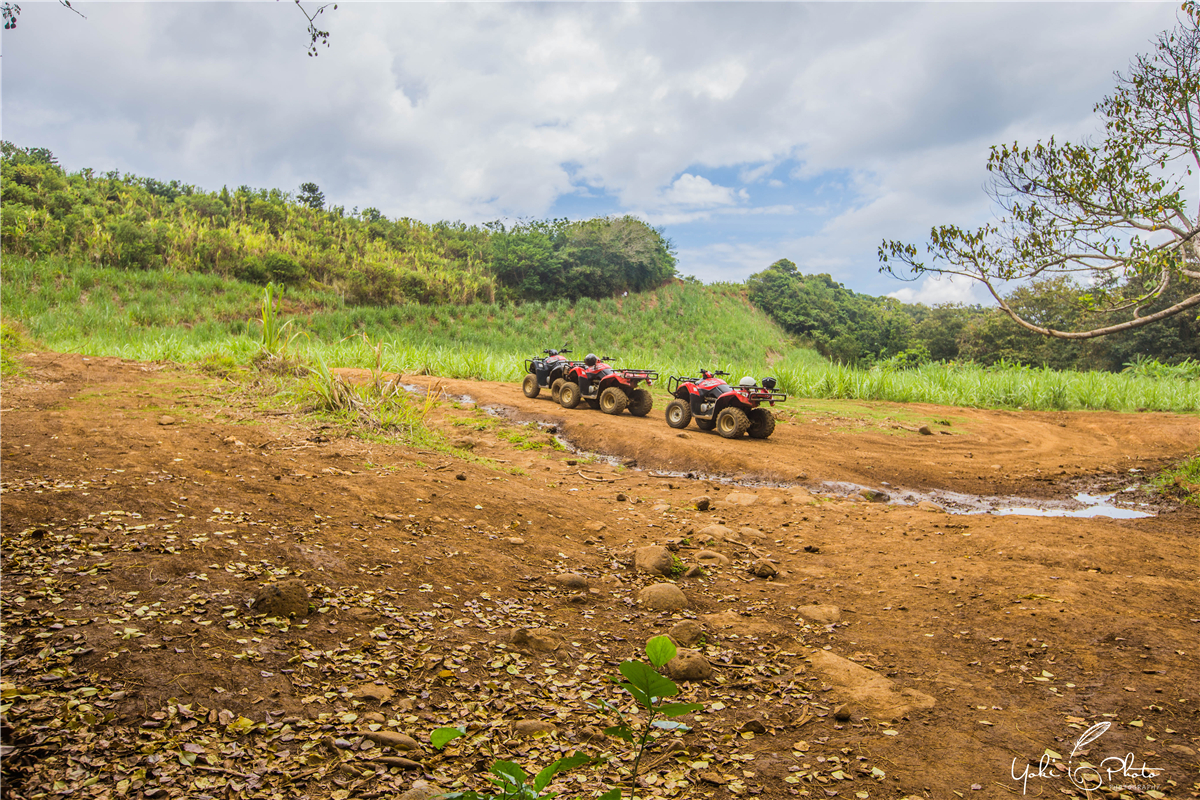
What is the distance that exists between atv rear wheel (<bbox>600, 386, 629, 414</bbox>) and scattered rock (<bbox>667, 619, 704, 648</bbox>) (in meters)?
6.87

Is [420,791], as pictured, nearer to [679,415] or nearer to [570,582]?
[570,582]

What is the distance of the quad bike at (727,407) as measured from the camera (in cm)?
825

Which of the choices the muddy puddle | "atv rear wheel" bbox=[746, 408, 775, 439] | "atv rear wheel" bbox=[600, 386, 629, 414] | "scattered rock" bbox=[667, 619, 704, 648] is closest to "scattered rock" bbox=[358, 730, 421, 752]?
"scattered rock" bbox=[667, 619, 704, 648]

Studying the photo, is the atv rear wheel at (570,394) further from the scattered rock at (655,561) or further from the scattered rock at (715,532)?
the scattered rock at (655,561)

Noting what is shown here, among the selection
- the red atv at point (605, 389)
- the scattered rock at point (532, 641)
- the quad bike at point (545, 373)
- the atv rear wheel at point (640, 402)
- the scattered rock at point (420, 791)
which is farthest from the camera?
the quad bike at point (545, 373)

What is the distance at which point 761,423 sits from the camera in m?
8.34

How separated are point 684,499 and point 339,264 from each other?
26.2 metres

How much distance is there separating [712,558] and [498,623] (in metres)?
1.71

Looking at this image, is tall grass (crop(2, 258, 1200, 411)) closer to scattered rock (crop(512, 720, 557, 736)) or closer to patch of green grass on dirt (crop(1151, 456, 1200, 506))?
scattered rock (crop(512, 720, 557, 736))

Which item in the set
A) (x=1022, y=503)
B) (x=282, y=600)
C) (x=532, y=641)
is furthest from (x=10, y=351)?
(x=1022, y=503)

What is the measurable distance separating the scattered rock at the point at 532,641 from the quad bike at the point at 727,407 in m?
5.90

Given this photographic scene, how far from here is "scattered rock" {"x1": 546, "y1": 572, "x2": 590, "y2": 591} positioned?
3.31 m

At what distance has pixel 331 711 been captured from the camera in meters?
1.97

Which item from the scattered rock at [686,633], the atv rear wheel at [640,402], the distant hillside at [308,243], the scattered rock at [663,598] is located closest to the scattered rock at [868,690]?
the scattered rock at [686,633]
